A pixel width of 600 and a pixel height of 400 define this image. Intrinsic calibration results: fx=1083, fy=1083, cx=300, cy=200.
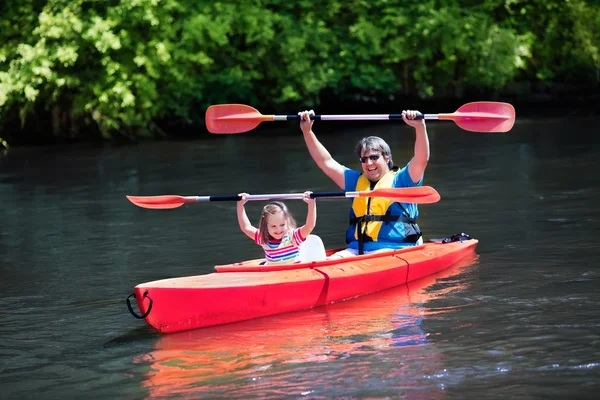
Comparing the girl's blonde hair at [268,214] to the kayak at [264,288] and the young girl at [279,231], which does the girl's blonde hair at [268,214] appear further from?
the kayak at [264,288]

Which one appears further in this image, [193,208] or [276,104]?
[276,104]

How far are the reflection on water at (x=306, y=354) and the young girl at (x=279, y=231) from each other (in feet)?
1.40

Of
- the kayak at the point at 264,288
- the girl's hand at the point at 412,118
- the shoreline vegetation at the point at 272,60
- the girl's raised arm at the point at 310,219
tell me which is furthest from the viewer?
the shoreline vegetation at the point at 272,60

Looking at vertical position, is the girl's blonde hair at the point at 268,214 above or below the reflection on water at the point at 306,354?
above

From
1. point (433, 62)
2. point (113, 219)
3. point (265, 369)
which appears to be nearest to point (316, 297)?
point (265, 369)

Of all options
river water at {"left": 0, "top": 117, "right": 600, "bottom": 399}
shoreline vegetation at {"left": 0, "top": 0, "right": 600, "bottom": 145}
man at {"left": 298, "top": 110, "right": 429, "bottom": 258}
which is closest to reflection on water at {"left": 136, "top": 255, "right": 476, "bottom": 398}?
river water at {"left": 0, "top": 117, "right": 600, "bottom": 399}

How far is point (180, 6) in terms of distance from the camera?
21.1 meters

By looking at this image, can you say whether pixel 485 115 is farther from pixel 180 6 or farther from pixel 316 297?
pixel 180 6

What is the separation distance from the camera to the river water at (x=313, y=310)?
17.3ft

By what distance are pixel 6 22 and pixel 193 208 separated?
11.8 m

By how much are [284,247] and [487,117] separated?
82.6 inches

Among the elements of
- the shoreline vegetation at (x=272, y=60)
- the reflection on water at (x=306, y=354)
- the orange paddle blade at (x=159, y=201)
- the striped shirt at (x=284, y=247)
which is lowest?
the reflection on water at (x=306, y=354)

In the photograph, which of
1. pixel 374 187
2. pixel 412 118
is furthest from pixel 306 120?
pixel 412 118

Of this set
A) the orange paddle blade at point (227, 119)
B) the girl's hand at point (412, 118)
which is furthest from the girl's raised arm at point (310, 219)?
the orange paddle blade at point (227, 119)
